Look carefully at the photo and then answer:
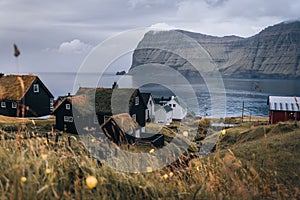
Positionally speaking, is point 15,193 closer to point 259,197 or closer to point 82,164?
point 82,164

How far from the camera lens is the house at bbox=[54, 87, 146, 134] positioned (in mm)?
25469

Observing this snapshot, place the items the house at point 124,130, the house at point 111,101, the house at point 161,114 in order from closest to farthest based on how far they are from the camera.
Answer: the house at point 124,130 → the house at point 111,101 → the house at point 161,114

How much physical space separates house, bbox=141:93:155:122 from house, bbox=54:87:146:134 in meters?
12.8

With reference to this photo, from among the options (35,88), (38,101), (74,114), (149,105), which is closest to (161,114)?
(149,105)

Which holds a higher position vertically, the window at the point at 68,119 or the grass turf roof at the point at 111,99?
the grass turf roof at the point at 111,99

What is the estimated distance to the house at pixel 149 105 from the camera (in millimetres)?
43081

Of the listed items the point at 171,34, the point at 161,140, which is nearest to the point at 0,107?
the point at 161,140

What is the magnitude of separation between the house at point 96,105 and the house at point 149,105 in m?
12.8

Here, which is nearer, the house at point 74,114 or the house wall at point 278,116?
the house at point 74,114

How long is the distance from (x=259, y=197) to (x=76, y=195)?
204 cm

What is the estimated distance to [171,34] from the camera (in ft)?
495

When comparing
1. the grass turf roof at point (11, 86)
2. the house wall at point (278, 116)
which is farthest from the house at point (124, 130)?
the grass turf roof at point (11, 86)

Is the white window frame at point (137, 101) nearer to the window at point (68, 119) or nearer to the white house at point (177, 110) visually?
the window at point (68, 119)

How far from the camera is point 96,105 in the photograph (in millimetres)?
26875
